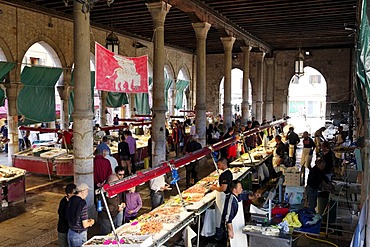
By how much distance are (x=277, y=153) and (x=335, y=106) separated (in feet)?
51.4

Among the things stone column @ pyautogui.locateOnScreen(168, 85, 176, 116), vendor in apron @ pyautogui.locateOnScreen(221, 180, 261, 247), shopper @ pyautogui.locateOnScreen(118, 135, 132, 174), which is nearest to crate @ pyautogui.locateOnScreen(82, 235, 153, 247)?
vendor in apron @ pyautogui.locateOnScreen(221, 180, 261, 247)

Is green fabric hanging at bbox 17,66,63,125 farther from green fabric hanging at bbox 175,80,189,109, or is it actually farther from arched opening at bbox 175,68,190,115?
arched opening at bbox 175,68,190,115

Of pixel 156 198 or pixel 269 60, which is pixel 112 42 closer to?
pixel 156 198

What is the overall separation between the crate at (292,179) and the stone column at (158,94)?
3735mm

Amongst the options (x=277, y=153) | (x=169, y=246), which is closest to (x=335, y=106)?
(x=277, y=153)

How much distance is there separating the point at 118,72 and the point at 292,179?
5187 mm

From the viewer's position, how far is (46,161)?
12711 millimetres

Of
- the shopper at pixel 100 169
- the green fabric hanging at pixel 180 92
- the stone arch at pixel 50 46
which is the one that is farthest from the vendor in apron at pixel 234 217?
the green fabric hanging at pixel 180 92

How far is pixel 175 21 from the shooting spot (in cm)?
Result: 1762

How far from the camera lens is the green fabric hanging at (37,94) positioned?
15086 millimetres

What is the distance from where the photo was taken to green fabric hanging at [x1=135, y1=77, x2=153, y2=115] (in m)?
23.2

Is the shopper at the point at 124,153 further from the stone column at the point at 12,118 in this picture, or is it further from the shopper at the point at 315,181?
the shopper at the point at 315,181

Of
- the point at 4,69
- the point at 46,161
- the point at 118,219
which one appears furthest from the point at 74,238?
the point at 4,69

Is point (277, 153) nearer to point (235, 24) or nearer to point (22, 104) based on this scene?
point (235, 24)
